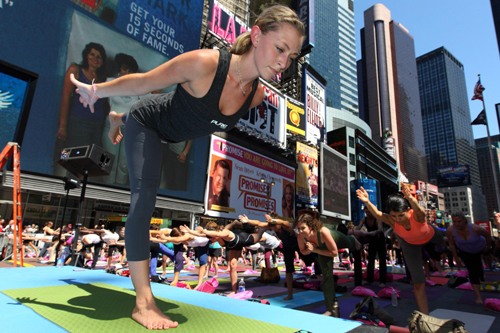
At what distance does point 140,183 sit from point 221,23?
26.5m

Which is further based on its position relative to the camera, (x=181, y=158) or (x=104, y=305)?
(x=181, y=158)

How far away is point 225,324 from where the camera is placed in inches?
65.0

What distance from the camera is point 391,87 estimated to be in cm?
11419

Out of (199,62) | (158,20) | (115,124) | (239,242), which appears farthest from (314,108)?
(199,62)

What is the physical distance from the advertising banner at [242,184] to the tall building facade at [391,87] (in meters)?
98.5

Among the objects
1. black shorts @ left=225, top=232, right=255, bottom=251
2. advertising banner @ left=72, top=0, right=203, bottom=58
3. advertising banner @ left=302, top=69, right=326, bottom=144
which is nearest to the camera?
black shorts @ left=225, top=232, right=255, bottom=251

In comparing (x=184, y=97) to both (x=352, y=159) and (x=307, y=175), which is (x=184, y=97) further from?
(x=352, y=159)

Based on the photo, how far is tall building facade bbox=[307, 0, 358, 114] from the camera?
93188 millimetres

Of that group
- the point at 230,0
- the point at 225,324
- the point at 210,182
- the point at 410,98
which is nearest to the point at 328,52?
the point at 410,98

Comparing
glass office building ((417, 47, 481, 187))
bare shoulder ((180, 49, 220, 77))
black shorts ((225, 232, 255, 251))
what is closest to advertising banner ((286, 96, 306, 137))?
black shorts ((225, 232, 255, 251))

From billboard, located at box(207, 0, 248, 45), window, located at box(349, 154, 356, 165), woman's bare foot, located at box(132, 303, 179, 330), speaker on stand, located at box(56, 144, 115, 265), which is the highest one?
billboard, located at box(207, 0, 248, 45)

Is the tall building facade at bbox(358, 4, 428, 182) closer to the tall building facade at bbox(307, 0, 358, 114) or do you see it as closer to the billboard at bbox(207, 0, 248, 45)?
the tall building facade at bbox(307, 0, 358, 114)

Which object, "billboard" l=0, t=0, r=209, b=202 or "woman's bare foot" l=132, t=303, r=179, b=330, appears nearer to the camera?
"woman's bare foot" l=132, t=303, r=179, b=330

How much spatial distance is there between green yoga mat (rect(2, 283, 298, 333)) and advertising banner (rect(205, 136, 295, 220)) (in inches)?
663
